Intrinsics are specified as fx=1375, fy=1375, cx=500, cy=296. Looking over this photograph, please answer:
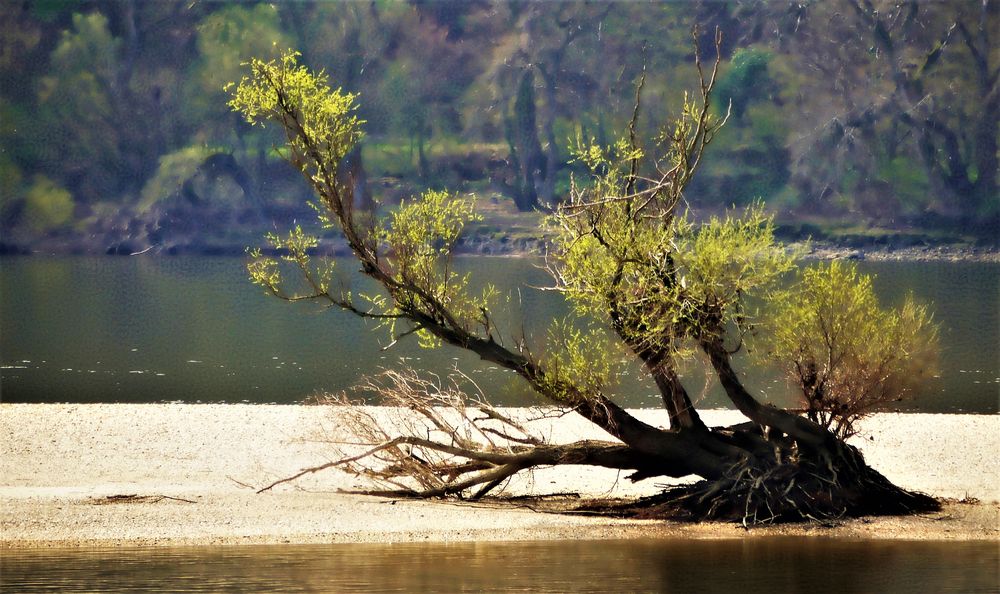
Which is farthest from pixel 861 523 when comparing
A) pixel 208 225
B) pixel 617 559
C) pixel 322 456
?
pixel 208 225

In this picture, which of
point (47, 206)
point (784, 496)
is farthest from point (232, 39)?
point (784, 496)

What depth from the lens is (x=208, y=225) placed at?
346 ft

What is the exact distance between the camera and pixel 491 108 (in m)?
119

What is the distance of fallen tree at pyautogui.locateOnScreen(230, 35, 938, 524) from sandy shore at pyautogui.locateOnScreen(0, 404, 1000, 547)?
24.5 inches

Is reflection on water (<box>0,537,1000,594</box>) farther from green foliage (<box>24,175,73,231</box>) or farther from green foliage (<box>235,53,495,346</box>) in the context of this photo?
green foliage (<box>24,175,73,231</box>)

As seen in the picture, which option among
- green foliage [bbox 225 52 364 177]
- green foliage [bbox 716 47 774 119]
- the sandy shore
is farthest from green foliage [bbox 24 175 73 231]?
green foliage [bbox 225 52 364 177]

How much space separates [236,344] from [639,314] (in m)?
28.1

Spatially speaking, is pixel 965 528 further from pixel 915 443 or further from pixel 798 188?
pixel 798 188

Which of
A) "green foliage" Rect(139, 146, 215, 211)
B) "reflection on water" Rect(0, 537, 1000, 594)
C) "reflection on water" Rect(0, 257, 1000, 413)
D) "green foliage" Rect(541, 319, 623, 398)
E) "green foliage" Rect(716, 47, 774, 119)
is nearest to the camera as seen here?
"reflection on water" Rect(0, 537, 1000, 594)

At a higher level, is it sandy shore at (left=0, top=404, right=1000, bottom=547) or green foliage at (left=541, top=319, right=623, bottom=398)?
green foliage at (left=541, top=319, right=623, bottom=398)

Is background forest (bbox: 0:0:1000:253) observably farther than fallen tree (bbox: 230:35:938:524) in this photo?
Yes

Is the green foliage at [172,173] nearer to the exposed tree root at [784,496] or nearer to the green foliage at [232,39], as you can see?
the green foliage at [232,39]

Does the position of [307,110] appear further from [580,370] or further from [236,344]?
[236,344]

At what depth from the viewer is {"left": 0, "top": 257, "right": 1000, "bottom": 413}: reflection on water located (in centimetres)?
3216
